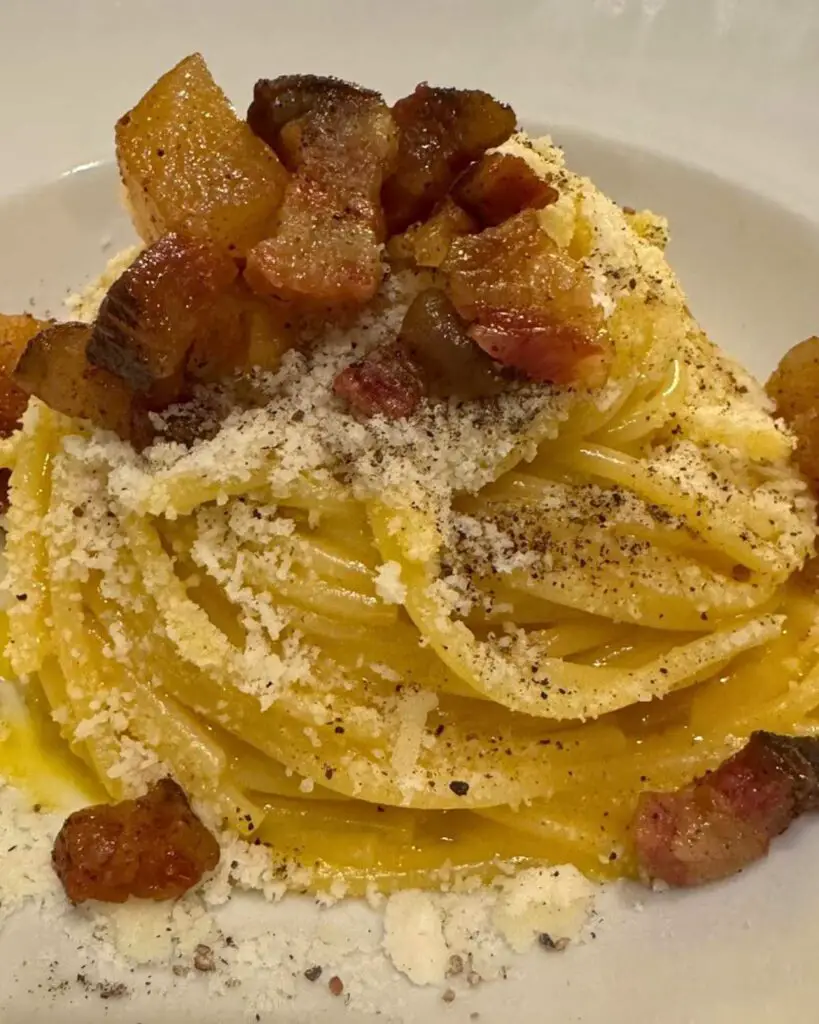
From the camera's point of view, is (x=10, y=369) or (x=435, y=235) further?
(x=10, y=369)

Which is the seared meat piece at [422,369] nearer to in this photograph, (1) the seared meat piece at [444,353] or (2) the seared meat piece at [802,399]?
(1) the seared meat piece at [444,353]

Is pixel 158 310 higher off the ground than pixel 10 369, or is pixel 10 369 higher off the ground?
pixel 158 310

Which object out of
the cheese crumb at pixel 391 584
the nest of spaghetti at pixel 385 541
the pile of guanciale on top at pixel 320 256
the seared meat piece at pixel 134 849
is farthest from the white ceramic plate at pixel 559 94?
the seared meat piece at pixel 134 849

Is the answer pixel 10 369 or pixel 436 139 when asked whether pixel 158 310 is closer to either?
pixel 436 139

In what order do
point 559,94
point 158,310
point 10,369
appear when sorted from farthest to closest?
point 559,94 < point 10,369 < point 158,310

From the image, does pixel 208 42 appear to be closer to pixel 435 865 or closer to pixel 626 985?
pixel 435 865

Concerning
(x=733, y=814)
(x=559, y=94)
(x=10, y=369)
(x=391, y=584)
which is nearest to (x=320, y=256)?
(x=391, y=584)

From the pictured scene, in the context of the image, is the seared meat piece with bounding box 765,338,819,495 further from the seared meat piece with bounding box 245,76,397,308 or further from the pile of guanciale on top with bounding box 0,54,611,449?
the seared meat piece with bounding box 245,76,397,308
